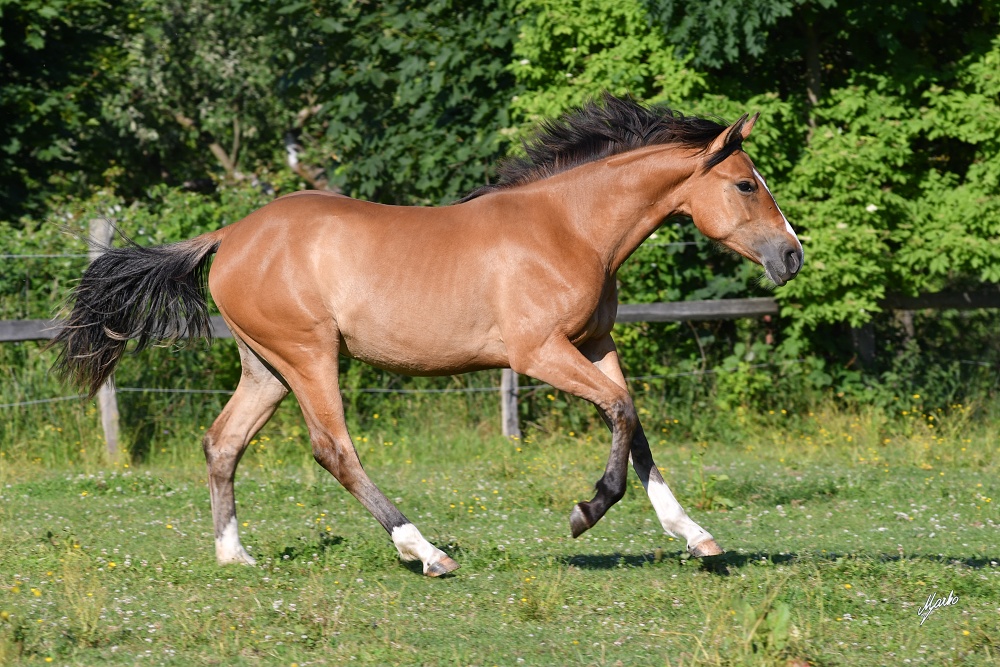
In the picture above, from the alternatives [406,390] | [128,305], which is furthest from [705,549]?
[406,390]

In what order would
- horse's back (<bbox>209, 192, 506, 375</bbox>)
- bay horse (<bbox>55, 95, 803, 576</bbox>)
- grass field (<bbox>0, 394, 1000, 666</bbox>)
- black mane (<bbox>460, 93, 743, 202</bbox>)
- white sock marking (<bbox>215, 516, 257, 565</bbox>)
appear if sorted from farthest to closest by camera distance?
white sock marking (<bbox>215, 516, 257, 565</bbox>) < black mane (<bbox>460, 93, 743, 202</bbox>) < horse's back (<bbox>209, 192, 506, 375</bbox>) < bay horse (<bbox>55, 95, 803, 576</bbox>) < grass field (<bbox>0, 394, 1000, 666</bbox>)

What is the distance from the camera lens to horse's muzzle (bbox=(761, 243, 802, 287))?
18.6 feet

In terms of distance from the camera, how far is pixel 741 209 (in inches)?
226

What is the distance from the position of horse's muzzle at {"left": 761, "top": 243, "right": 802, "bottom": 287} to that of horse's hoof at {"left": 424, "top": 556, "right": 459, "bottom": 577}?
2.16 meters

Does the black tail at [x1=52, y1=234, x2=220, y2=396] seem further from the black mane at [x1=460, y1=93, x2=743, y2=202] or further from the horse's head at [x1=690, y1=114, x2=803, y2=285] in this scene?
the horse's head at [x1=690, y1=114, x2=803, y2=285]

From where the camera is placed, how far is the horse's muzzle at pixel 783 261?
5.66 m

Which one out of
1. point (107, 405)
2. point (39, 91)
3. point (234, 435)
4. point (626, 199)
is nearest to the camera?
point (626, 199)

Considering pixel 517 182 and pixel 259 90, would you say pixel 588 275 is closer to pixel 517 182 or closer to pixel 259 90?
pixel 517 182

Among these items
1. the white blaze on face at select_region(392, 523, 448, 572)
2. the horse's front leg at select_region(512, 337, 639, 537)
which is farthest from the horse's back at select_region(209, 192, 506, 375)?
the white blaze on face at select_region(392, 523, 448, 572)

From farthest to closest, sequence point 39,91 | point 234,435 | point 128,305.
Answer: point 39,91 < point 128,305 < point 234,435

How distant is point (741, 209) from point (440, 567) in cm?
236

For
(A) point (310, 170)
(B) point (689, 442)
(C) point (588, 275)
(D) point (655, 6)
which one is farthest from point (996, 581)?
(A) point (310, 170)

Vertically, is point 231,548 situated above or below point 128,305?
below

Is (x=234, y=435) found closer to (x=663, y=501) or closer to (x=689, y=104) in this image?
(x=663, y=501)
